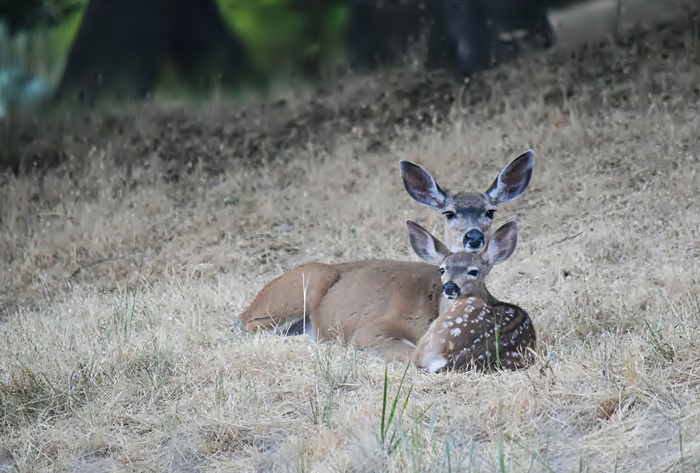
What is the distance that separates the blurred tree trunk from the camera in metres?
13.8

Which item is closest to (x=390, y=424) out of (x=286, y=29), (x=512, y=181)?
(x=512, y=181)

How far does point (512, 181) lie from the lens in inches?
324

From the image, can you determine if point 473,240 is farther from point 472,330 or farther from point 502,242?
point 472,330

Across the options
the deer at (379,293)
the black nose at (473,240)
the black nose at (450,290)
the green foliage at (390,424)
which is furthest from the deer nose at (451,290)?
the green foliage at (390,424)

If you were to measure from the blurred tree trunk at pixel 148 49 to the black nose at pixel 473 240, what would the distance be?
7115 mm

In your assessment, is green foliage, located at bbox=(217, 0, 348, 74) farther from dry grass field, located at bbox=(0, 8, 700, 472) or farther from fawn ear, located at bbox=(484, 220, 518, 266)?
fawn ear, located at bbox=(484, 220, 518, 266)

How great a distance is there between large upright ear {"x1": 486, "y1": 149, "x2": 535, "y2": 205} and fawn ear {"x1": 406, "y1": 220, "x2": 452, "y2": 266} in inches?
41.8

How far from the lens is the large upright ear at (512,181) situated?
815 centimetres

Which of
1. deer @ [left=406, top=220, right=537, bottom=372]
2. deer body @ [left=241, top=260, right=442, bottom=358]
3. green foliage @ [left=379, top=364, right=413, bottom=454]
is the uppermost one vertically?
green foliage @ [left=379, top=364, right=413, bottom=454]

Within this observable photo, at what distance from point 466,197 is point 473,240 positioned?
67 cm

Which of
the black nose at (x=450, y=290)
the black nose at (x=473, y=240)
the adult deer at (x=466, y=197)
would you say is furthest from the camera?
the adult deer at (x=466, y=197)

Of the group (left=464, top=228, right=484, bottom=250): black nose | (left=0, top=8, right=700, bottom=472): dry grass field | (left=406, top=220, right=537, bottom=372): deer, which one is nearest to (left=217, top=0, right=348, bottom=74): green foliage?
(left=0, top=8, right=700, bottom=472): dry grass field

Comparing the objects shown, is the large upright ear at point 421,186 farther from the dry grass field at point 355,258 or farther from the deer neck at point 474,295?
the deer neck at point 474,295

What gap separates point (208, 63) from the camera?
1405 cm
